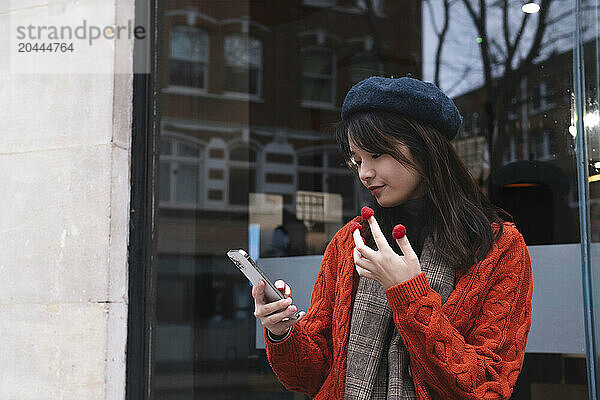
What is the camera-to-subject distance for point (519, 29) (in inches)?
168

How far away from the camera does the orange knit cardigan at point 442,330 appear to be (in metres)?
1.70

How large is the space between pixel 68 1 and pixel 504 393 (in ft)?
9.08

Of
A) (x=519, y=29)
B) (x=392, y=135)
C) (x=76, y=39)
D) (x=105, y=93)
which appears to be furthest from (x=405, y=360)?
(x=519, y=29)

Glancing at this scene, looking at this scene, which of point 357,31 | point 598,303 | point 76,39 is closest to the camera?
point 598,303

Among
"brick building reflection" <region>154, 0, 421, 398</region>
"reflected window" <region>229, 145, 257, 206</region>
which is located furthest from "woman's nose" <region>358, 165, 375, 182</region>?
"reflected window" <region>229, 145, 257, 206</region>

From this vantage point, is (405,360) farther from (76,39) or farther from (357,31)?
(357,31)

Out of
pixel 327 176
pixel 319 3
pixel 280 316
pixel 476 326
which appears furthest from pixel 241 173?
pixel 476 326

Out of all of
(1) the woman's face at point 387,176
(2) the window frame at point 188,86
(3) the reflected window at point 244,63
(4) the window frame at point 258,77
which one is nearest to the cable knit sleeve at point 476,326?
(1) the woman's face at point 387,176

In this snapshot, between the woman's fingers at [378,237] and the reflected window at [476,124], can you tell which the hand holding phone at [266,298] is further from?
the reflected window at [476,124]

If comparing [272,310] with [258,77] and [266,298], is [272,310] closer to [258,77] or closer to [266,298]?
[266,298]

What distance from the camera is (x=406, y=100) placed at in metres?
1.91

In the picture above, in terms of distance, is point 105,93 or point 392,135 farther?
point 105,93

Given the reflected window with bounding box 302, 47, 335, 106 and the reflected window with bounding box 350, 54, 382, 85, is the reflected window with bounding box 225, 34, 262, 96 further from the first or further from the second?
the reflected window with bounding box 350, 54, 382, 85

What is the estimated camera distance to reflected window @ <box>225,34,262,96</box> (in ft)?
18.4
